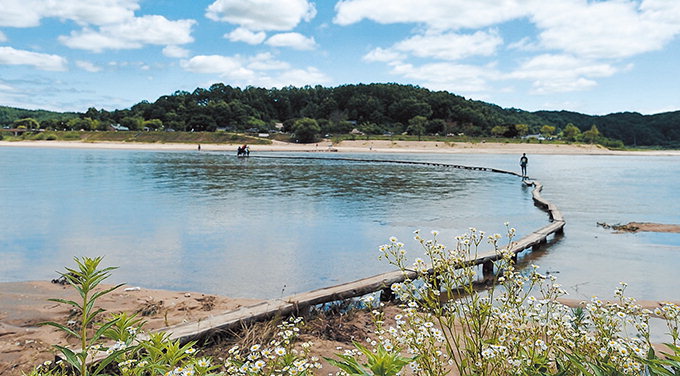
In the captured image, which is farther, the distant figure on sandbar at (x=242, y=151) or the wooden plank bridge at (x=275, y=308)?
the distant figure on sandbar at (x=242, y=151)

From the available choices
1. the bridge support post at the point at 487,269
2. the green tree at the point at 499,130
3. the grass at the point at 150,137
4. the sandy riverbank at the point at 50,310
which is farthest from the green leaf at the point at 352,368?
the green tree at the point at 499,130

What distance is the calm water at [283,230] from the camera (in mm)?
9969

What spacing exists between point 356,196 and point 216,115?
129972mm

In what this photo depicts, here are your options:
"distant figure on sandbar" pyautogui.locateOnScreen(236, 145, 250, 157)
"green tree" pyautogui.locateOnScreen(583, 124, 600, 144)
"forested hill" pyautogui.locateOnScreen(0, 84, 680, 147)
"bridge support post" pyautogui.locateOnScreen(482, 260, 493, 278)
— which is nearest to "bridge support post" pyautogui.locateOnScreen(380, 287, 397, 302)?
"bridge support post" pyautogui.locateOnScreen(482, 260, 493, 278)

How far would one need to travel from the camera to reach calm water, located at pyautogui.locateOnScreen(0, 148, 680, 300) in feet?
32.7

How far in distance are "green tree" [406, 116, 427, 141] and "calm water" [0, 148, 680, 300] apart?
4161 inches

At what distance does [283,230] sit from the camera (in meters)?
15.0

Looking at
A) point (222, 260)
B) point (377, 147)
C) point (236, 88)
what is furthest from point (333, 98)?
point (222, 260)

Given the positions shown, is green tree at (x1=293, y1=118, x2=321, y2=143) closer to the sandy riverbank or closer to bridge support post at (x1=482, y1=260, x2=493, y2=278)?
bridge support post at (x1=482, y1=260, x2=493, y2=278)

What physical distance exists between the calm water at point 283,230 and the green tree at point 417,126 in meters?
106

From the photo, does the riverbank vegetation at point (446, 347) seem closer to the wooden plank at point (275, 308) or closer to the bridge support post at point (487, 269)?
the wooden plank at point (275, 308)

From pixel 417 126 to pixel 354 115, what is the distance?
34263 millimetres

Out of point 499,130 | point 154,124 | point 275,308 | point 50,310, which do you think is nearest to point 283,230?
point 50,310

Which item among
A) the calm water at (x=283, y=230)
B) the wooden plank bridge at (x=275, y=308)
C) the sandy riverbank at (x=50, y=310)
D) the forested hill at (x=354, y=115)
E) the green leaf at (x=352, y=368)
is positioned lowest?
the calm water at (x=283, y=230)
